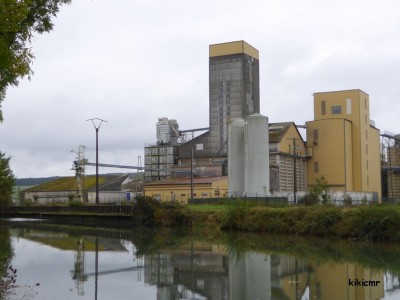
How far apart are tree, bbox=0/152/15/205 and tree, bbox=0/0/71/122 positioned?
58450mm

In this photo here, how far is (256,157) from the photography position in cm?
4172

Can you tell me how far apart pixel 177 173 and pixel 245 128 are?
74.3 ft

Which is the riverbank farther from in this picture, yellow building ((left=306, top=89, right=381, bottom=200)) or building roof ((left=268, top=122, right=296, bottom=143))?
yellow building ((left=306, top=89, right=381, bottom=200))

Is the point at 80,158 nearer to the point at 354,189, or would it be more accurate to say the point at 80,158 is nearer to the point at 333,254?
the point at 354,189

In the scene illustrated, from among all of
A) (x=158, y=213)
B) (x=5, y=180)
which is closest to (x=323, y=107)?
(x=158, y=213)

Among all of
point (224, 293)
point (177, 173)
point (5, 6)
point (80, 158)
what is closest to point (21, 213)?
point (80, 158)

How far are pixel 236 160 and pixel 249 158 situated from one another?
90.0 inches

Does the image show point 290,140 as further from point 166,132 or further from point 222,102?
point 166,132

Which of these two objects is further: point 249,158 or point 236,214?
point 249,158

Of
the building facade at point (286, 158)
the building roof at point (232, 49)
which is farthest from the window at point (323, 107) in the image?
the building roof at point (232, 49)

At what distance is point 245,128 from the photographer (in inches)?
1690

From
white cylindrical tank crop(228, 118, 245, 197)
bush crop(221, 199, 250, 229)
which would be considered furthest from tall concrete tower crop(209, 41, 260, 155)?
bush crop(221, 199, 250, 229)

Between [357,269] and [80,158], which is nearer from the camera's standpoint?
[357,269]

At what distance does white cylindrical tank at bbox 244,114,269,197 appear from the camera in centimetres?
4125
